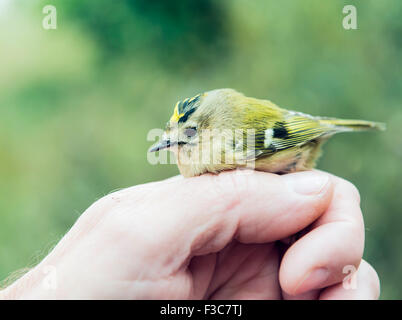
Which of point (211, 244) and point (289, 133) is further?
point (289, 133)

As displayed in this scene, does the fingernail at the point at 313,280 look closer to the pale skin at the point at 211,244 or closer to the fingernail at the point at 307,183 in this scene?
the pale skin at the point at 211,244

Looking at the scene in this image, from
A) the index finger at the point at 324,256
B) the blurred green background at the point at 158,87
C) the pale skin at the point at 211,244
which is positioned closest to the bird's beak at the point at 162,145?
the pale skin at the point at 211,244

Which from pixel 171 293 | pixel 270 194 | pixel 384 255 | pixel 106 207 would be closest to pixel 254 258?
pixel 270 194

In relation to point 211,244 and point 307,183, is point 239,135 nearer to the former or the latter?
point 307,183

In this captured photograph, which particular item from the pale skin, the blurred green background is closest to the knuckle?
the pale skin

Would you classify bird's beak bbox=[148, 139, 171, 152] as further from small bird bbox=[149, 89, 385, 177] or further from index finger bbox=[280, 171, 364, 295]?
index finger bbox=[280, 171, 364, 295]

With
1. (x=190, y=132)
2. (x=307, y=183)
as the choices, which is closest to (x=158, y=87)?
(x=190, y=132)
